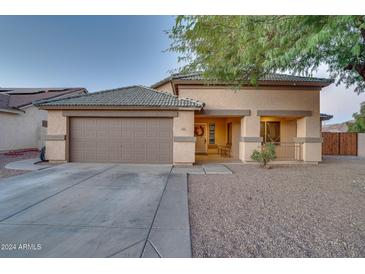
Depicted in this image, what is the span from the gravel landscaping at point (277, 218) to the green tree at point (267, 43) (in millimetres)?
3644

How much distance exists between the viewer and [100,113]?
10320 mm

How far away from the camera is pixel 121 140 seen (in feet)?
34.2

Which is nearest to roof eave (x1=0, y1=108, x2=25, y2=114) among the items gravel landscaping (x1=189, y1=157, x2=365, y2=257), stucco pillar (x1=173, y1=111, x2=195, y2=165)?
stucco pillar (x1=173, y1=111, x2=195, y2=165)

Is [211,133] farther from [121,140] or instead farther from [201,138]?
[121,140]

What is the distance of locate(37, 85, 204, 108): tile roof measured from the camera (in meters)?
9.99

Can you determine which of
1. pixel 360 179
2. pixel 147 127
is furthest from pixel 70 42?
pixel 360 179

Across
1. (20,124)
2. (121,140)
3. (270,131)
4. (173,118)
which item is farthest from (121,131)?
(20,124)

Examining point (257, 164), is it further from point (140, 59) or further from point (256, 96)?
point (140, 59)

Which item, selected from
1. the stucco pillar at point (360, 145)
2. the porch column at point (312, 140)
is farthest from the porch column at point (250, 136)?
the stucco pillar at point (360, 145)

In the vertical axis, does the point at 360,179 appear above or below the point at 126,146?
below

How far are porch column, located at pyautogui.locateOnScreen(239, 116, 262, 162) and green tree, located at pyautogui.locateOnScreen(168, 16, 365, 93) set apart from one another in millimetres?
3140

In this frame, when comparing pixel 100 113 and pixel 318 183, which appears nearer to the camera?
pixel 318 183

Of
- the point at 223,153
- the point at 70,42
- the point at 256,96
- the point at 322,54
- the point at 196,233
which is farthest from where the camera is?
the point at 223,153

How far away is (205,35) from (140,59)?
12674 millimetres
